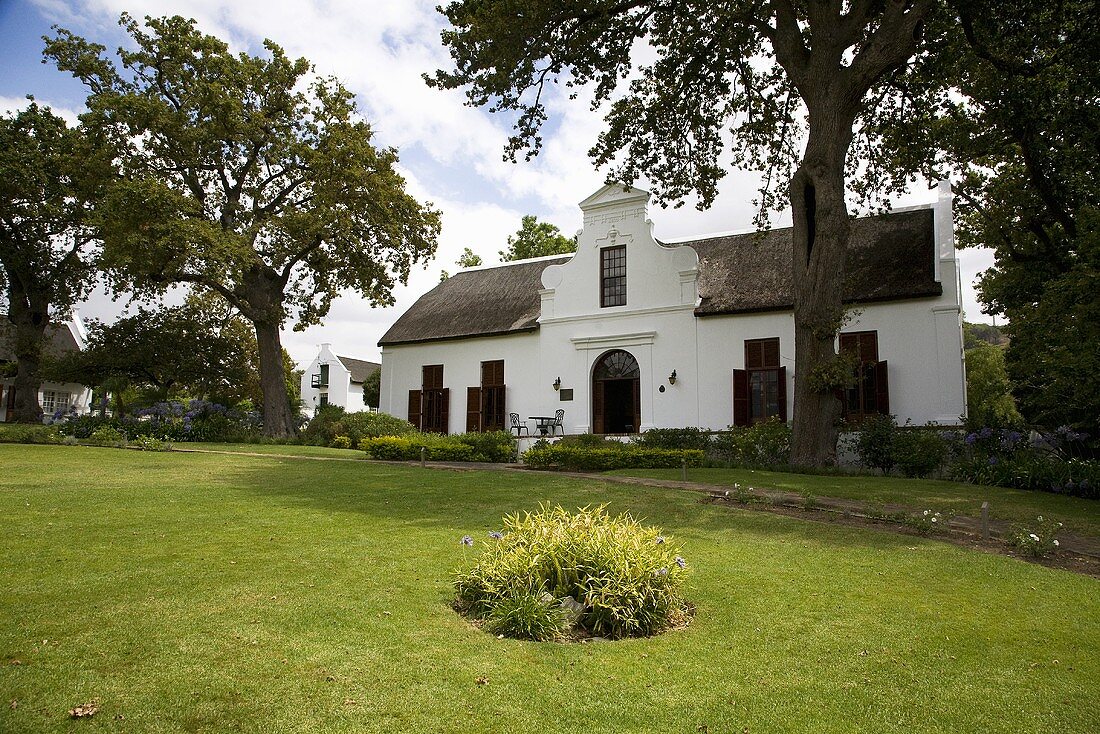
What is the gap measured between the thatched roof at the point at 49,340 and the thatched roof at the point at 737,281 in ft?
49.9

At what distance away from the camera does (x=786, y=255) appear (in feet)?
70.5

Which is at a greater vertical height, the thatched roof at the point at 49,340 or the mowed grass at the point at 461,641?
the thatched roof at the point at 49,340

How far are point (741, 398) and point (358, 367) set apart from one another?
39.9 metres

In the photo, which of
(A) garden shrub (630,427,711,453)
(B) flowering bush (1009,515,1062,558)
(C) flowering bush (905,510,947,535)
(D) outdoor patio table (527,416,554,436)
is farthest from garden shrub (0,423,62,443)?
(B) flowering bush (1009,515,1062,558)

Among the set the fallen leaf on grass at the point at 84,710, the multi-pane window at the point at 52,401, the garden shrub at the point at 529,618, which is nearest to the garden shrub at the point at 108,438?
the garden shrub at the point at 529,618

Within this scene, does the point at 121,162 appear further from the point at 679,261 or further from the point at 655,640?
the point at 655,640

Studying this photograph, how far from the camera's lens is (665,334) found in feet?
71.1

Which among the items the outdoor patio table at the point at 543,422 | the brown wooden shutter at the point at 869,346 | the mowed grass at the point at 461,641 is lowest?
the mowed grass at the point at 461,641

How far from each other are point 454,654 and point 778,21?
15.8 m

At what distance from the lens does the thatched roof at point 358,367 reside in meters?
52.5

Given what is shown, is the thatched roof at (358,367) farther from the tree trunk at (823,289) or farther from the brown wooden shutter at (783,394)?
the tree trunk at (823,289)

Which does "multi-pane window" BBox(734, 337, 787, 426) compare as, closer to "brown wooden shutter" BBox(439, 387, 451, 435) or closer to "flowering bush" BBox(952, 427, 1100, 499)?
"flowering bush" BBox(952, 427, 1100, 499)

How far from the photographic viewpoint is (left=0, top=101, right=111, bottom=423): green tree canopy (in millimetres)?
26031

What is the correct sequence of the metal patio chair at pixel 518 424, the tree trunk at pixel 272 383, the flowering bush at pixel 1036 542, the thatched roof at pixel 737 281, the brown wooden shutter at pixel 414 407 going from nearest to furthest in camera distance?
1. the flowering bush at pixel 1036 542
2. the thatched roof at pixel 737 281
3. the metal patio chair at pixel 518 424
4. the tree trunk at pixel 272 383
5. the brown wooden shutter at pixel 414 407
